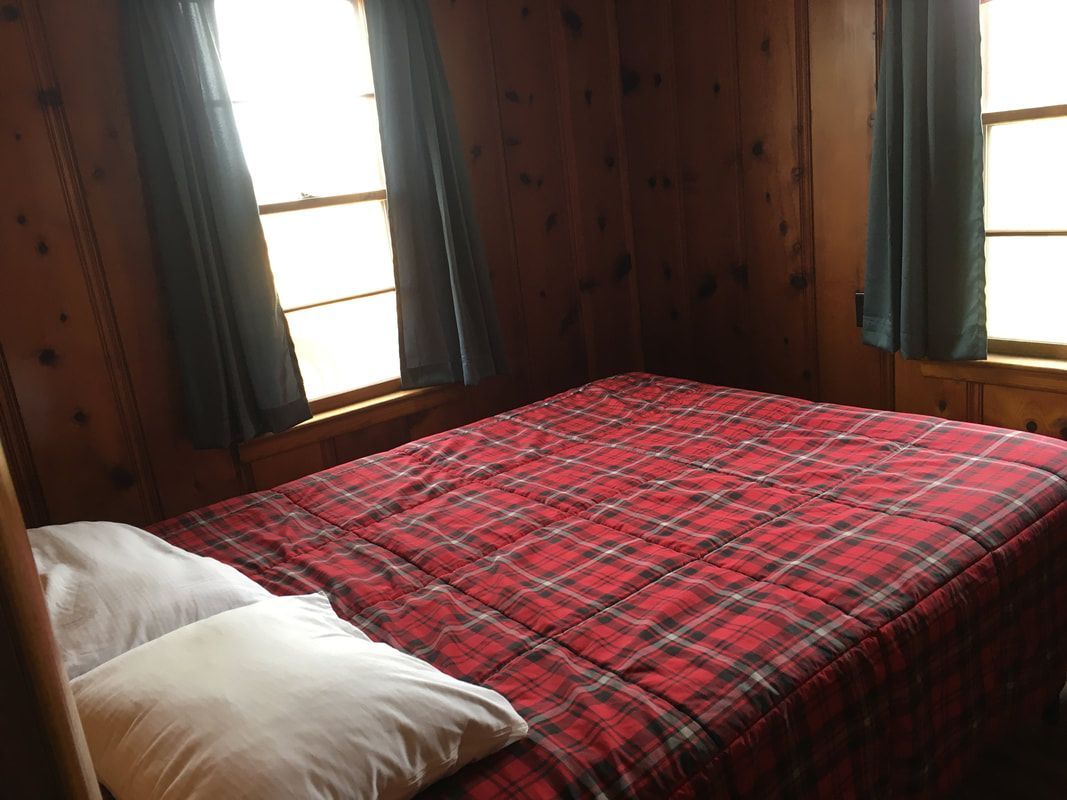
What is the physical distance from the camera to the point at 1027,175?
2568 mm

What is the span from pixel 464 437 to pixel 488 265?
0.91 m

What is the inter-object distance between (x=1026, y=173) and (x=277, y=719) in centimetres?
251

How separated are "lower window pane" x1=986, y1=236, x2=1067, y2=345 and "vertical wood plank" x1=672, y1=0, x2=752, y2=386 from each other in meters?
0.87

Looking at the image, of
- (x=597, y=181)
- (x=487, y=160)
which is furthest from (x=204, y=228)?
(x=597, y=181)

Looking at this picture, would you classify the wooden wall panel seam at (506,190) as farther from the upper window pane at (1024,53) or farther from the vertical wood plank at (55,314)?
the upper window pane at (1024,53)

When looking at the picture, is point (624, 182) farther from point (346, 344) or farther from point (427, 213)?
point (346, 344)

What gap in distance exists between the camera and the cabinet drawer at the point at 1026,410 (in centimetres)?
253

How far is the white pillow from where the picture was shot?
1.47 meters

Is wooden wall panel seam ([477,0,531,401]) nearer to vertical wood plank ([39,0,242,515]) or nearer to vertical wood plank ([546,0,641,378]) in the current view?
vertical wood plank ([546,0,641,378])

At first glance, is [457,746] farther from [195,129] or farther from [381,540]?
[195,129]

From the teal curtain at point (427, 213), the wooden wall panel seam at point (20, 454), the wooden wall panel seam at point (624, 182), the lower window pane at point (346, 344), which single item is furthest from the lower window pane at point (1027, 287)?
the wooden wall panel seam at point (20, 454)

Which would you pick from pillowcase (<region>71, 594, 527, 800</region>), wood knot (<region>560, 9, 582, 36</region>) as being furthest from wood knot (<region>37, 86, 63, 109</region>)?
wood knot (<region>560, 9, 582, 36</region>)

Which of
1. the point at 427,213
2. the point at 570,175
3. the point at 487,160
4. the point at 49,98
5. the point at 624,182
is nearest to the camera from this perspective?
the point at 49,98

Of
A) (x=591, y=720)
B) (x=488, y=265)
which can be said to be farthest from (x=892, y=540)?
(x=488, y=265)
